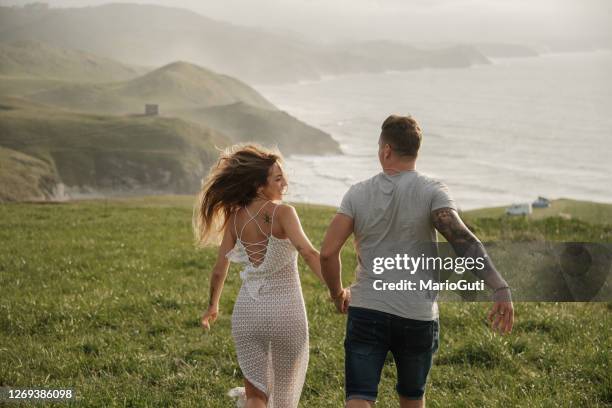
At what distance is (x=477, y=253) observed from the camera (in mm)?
5020

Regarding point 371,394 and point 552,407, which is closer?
point 371,394

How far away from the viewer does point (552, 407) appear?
253 inches

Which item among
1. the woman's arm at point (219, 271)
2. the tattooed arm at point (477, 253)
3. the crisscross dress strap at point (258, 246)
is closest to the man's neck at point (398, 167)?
the tattooed arm at point (477, 253)

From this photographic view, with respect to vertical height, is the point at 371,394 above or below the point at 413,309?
below

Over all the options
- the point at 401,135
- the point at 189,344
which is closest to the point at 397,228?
Answer: the point at 401,135

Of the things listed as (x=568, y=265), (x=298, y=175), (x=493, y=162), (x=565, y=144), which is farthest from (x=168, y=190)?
(x=568, y=265)

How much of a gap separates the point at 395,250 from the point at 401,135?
3.04 ft

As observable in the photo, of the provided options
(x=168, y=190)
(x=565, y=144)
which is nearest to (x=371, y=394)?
(x=168, y=190)

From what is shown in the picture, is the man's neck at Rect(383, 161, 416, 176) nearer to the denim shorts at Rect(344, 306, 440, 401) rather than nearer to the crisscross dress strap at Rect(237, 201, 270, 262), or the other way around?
the denim shorts at Rect(344, 306, 440, 401)

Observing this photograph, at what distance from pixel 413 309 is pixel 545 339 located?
4415 millimetres

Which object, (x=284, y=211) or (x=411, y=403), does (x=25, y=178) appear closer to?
(x=284, y=211)

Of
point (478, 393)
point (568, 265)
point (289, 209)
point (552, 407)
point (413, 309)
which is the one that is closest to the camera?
point (413, 309)

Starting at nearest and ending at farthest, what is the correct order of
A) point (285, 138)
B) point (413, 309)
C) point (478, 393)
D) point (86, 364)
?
point (413, 309) < point (478, 393) < point (86, 364) < point (285, 138)

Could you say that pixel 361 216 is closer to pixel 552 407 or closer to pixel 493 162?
pixel 552 407
